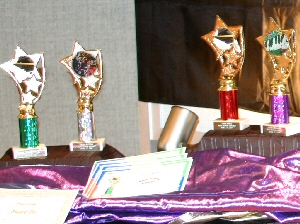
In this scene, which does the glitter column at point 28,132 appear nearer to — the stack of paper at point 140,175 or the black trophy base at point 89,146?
the black trophy base at point 89,146

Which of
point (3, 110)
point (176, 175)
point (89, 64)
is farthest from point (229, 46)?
point (3, 110)

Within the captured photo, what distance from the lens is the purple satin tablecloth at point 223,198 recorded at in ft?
3.78

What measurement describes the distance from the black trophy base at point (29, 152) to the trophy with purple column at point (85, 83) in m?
0.10

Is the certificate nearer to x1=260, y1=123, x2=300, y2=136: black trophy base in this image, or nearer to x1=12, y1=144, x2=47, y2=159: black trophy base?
x1=12, y1=144, x2=47, y2=159: black trophy base

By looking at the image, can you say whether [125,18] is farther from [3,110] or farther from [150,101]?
[3,110]

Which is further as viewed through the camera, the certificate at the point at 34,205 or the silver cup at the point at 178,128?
the silver cup at the point at 178,128

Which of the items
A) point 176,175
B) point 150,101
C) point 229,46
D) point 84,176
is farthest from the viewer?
point 150,101

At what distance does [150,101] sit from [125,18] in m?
0.48

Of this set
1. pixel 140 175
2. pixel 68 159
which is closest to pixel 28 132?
pixel 68 159

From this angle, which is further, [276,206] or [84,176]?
[84,176]

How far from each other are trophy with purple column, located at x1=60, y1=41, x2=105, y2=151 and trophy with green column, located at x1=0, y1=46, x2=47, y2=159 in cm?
9

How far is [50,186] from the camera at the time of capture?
142 cm

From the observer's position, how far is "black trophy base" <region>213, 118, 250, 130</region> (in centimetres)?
184

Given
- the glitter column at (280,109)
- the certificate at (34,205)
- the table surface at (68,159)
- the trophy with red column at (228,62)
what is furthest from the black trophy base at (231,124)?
the certificate at (34,205)
